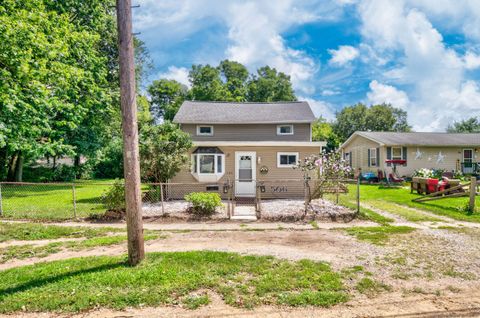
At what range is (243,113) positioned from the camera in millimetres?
17578

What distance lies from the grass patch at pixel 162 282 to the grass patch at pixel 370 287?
281mm

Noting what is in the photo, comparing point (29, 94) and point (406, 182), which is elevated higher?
point (29, 94)

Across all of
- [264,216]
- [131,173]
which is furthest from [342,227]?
[131,173]

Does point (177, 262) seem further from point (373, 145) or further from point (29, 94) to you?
point (373, 145)

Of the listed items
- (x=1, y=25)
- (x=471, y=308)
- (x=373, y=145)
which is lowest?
(x=471, y=308)

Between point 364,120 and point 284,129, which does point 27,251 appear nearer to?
point 284,129

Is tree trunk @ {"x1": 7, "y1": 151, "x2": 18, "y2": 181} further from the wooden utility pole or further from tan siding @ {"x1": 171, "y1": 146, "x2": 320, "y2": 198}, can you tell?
the wooden utility pole

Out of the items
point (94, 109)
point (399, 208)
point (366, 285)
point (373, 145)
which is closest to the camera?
point (366, 285)

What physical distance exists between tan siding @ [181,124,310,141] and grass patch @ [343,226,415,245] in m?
9.17

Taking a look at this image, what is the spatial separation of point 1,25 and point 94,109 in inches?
493

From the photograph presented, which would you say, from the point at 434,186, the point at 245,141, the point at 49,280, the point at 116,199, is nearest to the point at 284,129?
the point at 245,141

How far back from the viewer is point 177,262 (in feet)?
15.8

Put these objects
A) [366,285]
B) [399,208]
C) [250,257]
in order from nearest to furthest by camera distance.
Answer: [366,285] < [250,257] < [399,208]

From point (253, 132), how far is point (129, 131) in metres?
12.1
